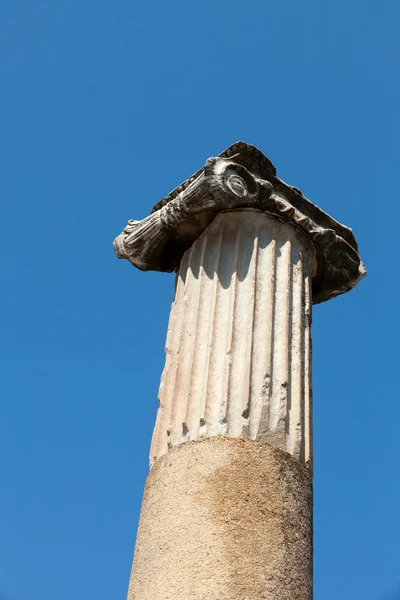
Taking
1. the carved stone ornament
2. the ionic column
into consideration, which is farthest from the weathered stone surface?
the carved stone ornament

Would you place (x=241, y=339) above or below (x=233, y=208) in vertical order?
below

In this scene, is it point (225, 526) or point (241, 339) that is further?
point (241, 339)

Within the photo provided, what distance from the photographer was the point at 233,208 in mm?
8742

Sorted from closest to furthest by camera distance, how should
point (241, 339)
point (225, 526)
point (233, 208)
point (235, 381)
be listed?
point (225, 526) → point (235, 381) → point (241, 339) → point (233, 208)

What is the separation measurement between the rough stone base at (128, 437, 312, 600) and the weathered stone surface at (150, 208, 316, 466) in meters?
0.22

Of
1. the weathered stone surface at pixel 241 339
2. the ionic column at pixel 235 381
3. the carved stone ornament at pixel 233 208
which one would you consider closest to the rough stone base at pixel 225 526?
the ionic column at pixel 235 381

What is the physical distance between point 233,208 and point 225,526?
11.3 ft

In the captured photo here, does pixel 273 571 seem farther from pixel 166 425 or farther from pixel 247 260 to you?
pixel 247 260

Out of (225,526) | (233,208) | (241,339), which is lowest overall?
(225,526)

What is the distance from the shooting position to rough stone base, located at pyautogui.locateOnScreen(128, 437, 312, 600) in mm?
6242

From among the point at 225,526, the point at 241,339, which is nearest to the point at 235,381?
the point at 241,339

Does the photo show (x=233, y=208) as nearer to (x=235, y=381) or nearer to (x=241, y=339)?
(x=241, y=339)

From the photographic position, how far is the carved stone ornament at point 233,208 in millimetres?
8602

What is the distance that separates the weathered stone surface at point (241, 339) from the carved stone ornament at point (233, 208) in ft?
0.53
